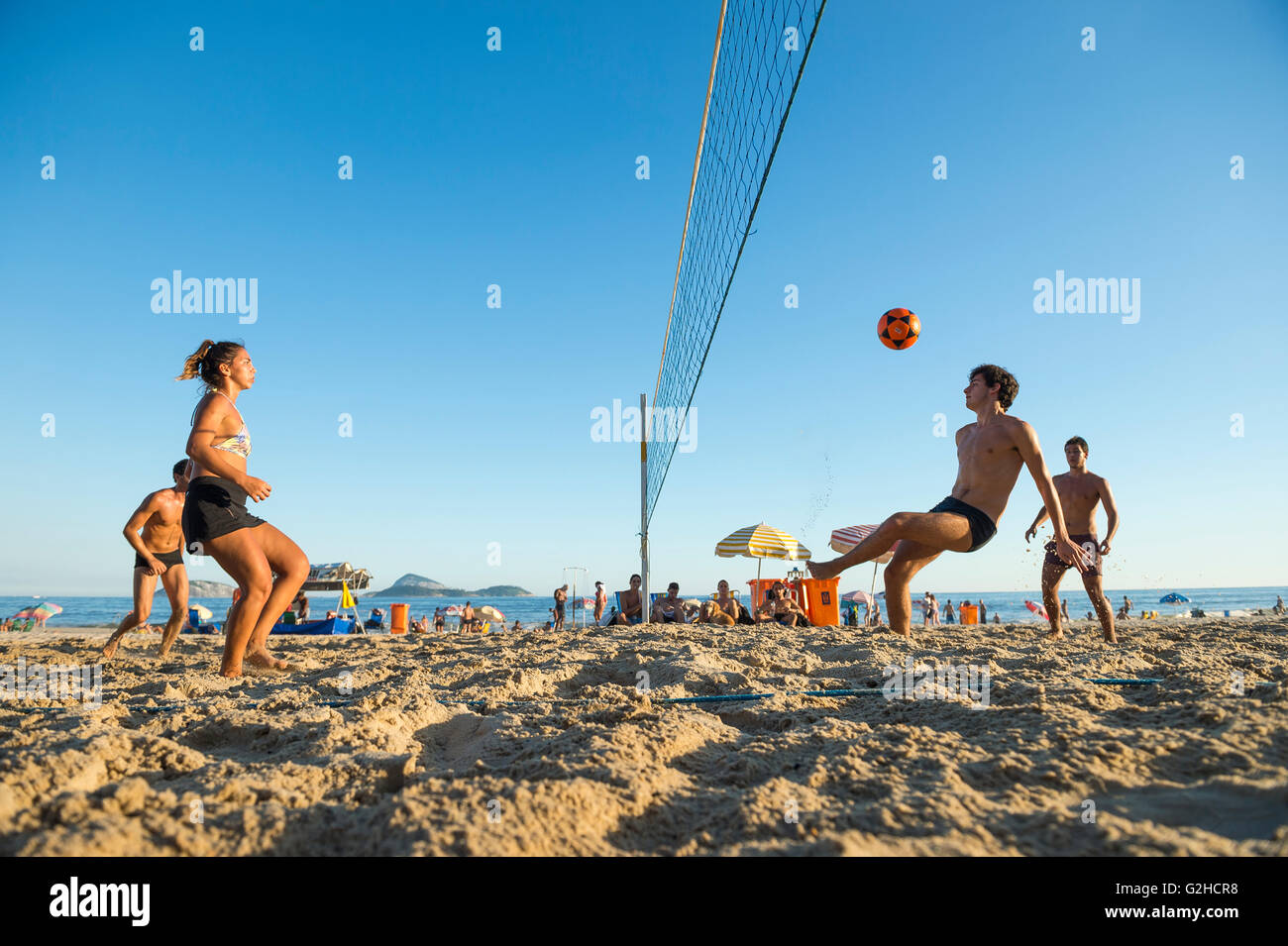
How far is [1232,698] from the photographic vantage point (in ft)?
5.60

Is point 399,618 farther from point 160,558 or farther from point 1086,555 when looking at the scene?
point 1086,555

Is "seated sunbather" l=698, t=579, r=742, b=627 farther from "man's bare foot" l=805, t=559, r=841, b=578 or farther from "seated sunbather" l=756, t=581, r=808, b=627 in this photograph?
"man's bare foot" l=805, t=559, r=841, b=578

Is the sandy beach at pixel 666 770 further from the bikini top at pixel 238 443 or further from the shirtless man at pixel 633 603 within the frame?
the shirtless man at pixel 633 603

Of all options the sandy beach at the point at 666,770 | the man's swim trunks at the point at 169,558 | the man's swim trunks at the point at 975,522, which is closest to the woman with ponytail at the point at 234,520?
the sandy beach at the point at 666,770

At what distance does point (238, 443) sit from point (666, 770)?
265 cm

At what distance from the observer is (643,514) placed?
9562 mm

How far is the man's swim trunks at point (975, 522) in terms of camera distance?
3.23 meters

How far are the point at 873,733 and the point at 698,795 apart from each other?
56 cm

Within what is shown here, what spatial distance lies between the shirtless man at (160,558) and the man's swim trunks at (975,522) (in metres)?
4.38

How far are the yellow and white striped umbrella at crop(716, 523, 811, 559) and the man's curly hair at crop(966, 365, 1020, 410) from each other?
7.19m

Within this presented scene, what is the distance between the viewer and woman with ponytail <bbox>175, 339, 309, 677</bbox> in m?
2.77

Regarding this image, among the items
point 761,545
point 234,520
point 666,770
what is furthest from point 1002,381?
point 761,545

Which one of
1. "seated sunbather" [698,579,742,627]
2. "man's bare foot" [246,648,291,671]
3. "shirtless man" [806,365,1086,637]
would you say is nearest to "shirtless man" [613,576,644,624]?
"seated sunbather" [698,579,742,627]
